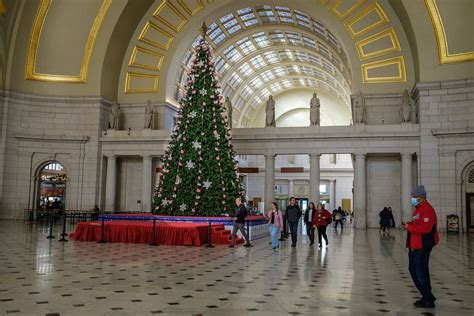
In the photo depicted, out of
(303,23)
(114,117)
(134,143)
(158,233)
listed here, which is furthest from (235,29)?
(158,233)

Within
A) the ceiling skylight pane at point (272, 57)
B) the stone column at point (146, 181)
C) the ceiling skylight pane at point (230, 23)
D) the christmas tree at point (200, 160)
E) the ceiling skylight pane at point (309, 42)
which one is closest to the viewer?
the christmas tree at point (200, 160)

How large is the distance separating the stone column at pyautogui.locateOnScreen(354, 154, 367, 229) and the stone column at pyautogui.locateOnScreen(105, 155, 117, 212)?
14.0 metres

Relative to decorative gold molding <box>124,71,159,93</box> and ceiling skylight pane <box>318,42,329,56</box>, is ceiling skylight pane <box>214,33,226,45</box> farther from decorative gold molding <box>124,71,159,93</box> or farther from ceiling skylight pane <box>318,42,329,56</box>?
ceiling skylight pane <box>318,42,329,56</box>

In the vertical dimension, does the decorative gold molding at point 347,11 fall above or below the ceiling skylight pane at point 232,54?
below

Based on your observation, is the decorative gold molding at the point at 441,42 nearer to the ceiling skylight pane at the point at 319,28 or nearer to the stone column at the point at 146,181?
the ceiling skylight pane at the point at 319,28

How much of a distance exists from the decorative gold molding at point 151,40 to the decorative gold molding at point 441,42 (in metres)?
15.1

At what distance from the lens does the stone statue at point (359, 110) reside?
992 inches

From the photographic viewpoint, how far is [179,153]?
60.3ft

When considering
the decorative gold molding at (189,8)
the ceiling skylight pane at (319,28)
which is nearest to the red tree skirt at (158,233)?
the decorative gold molding at (189,8)

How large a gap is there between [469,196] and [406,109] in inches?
212

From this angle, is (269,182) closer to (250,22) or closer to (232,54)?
(250,22)

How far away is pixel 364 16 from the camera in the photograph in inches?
1014

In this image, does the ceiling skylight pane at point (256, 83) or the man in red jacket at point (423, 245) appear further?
the ceiling skylight pane at point (256, 83)

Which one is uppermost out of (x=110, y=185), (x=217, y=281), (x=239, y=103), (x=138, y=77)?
(x=239, y=103)
